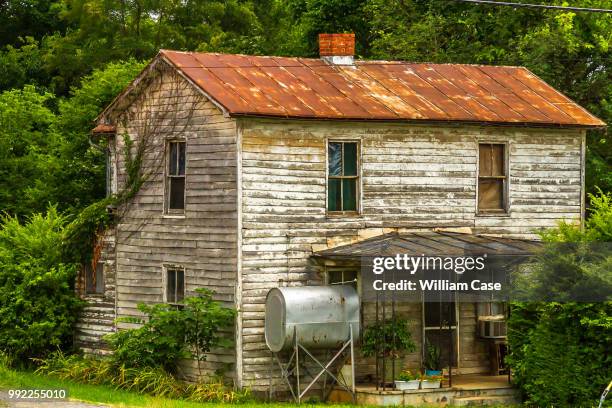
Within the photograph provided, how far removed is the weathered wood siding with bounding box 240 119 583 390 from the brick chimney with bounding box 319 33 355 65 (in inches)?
121

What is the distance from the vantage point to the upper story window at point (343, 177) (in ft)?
88.1

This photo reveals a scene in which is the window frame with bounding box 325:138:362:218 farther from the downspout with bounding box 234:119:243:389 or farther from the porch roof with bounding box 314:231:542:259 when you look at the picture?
the downspout with bounding box 234:119:243:389

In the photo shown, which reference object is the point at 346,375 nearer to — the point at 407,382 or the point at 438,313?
the point at 407,382

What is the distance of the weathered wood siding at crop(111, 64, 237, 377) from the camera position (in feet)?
85.3

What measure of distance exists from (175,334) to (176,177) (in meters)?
3.78

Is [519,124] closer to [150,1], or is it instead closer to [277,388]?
[277,388]

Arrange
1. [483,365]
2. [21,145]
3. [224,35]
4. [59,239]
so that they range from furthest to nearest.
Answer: [224,35] < [21,145] < [59,239] < [483,365]

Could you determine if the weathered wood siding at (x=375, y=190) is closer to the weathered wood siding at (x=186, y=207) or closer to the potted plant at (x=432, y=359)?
the weathered wood siding at (x=186, y=207)

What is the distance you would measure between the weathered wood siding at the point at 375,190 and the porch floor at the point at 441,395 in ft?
6.21

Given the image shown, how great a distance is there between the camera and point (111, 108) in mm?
29422

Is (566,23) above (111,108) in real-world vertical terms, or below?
above

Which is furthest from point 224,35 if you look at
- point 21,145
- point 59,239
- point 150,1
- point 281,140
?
point 281,140

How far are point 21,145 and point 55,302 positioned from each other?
11268 mm

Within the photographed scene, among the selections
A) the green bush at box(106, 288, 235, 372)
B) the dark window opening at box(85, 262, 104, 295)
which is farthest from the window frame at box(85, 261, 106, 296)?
the green bush at box(106, 288, 235, 372)
